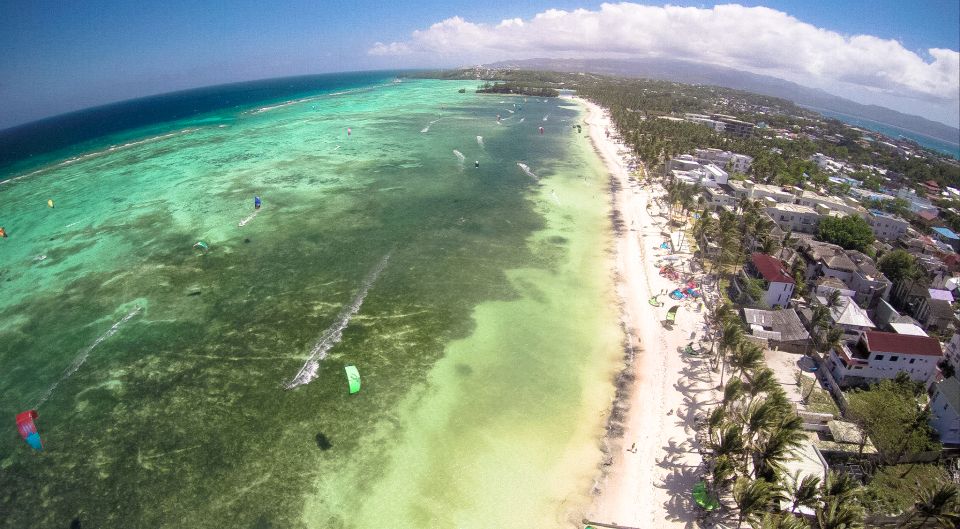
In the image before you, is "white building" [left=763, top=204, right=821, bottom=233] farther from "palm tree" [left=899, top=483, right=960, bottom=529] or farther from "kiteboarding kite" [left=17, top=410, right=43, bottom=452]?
"kiteboarding kite" [left=17, top=410, right=43, bottom=452]

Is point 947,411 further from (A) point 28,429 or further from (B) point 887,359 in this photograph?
(A) point 28,429

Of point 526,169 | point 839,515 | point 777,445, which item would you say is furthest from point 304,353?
point 526,169

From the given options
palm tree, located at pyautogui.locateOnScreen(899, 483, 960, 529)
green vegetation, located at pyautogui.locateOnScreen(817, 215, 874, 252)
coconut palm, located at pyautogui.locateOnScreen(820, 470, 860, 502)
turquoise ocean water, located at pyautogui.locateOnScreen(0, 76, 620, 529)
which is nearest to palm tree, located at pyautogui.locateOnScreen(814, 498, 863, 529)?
coconut palm, located at pyautogui.locateOnScreen(820, 470, 860, 502)

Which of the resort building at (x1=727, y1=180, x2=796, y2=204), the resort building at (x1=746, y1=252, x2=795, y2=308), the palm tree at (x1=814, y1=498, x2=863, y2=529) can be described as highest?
the resort building at (x1=727, y1=180, x2=796, y2=204)

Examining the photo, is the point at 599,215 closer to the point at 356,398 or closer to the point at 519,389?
the point at 519,389

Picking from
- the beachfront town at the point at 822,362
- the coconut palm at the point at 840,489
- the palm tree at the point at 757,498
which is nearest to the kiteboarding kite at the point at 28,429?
the beachfront town at the point at 822,362
